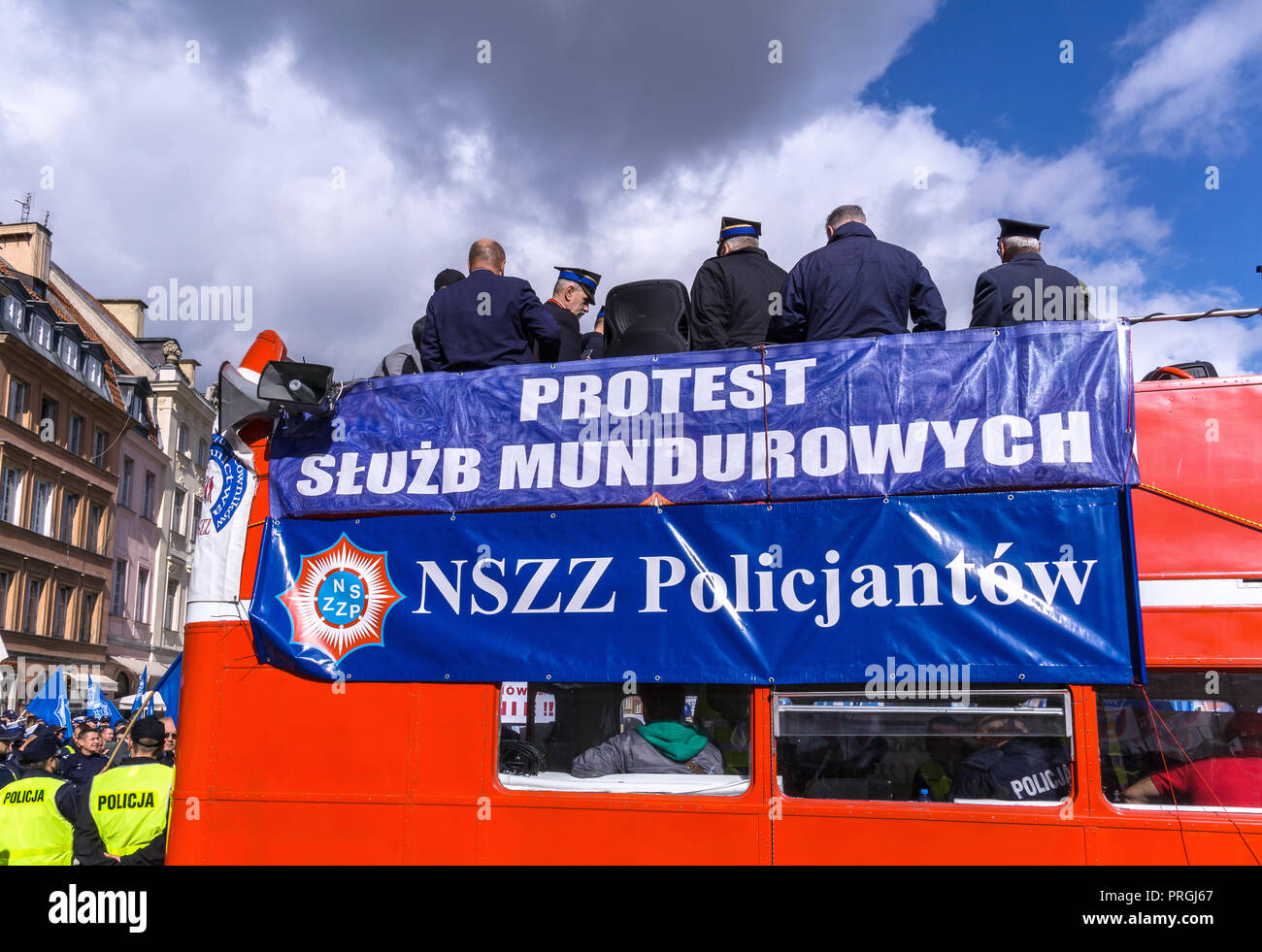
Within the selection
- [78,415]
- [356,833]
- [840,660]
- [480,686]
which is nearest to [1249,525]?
[840,660]

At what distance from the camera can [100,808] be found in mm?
6496

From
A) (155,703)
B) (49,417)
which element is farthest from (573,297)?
(49,417)

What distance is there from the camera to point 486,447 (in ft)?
16.5

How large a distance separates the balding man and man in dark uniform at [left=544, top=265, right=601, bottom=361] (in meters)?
0.75

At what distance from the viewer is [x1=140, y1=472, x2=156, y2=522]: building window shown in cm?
3953

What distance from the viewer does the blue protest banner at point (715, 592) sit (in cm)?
421

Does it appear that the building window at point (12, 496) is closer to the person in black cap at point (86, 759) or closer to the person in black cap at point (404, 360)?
the person in black cap at point (86, 759)

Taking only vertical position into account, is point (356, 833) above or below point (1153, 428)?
below

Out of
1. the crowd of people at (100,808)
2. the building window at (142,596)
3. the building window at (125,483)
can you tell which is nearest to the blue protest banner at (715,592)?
the crowd of people at (100,808)

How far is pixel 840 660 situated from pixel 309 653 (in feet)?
8.22

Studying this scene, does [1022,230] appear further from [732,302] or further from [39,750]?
[39,750]

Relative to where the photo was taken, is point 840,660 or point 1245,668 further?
point 840,660

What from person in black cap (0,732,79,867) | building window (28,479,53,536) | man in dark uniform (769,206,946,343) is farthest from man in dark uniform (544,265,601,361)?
building window (28,479,53,536)
